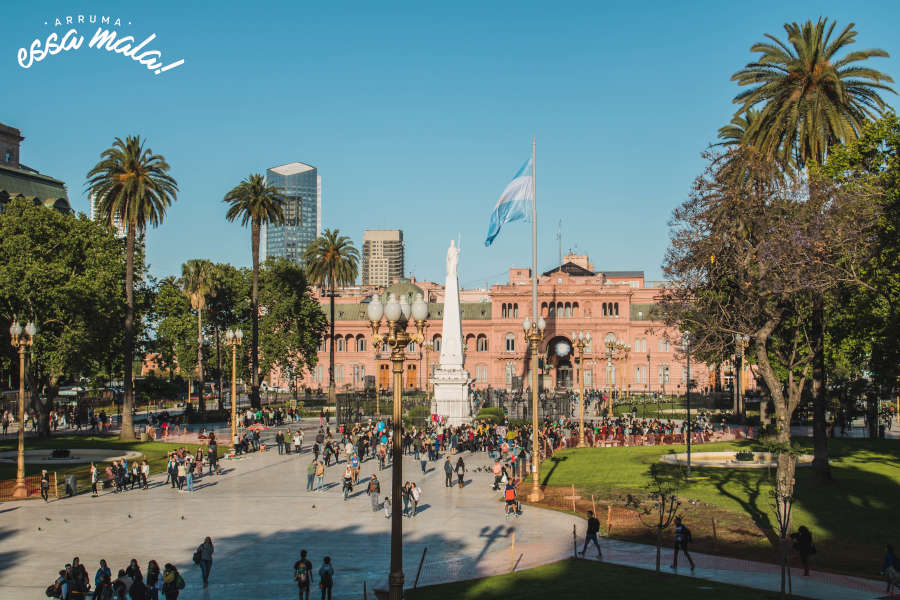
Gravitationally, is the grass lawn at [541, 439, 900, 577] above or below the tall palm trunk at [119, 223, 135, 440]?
below

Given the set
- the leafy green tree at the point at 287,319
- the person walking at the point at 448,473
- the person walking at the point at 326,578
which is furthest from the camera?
the leafy green tree at the point at 287,319

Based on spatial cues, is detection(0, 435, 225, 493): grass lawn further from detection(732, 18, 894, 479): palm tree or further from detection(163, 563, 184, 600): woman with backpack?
detection(732, 18, 894, 479): palm tree

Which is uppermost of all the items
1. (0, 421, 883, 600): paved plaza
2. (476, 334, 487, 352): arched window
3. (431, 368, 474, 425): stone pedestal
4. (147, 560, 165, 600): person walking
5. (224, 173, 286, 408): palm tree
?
(224, 173, 286, 408): palm tree

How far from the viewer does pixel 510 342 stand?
98.1 m

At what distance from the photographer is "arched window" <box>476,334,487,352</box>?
100m

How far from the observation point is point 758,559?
807 inches

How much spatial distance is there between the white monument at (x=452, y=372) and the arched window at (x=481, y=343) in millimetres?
44470

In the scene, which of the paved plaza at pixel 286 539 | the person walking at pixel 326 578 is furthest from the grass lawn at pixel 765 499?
the person walking at pixel 326 578

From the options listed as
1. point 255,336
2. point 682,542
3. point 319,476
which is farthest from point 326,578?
point 255,336

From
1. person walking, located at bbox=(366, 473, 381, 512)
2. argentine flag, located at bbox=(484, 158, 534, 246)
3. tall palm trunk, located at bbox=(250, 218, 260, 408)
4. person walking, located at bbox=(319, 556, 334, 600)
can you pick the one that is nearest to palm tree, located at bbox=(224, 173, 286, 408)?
tall palm trunk, located at bbox=(250, 218, 260, 408)

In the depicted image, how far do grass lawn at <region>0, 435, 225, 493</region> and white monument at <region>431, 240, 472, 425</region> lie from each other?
16.4 m

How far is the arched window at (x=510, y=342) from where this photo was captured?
97.7 m

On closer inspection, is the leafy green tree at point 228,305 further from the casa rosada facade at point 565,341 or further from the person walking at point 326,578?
the person walking at point 326,578

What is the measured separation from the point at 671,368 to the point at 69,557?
8301cm
